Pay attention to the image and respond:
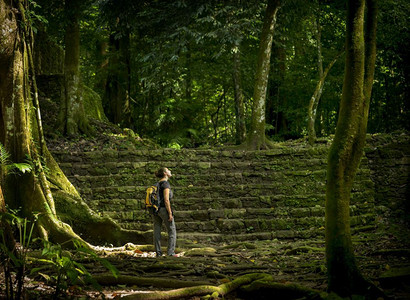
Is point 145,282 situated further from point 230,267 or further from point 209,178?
point 209,178

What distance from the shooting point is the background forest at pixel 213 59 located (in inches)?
504

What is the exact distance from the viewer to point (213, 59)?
1652 cm

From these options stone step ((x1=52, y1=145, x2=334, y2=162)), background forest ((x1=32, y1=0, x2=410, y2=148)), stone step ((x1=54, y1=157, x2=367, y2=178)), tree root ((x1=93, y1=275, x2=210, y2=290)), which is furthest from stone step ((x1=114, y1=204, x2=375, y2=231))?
background forest ((x1=32, y1=0, x2=410, y2=148))

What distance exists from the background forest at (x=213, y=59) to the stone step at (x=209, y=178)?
3.38 metres

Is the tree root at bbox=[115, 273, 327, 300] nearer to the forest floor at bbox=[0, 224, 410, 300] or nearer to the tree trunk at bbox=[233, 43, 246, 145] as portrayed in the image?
the forest floor at bbox=[0, 224, 410, 300]

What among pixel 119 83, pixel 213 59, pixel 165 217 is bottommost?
pixel 165 217

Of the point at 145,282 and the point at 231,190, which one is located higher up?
the point at 231,190

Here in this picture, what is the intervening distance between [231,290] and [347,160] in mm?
1807

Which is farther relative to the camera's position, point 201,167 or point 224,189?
point 201,167

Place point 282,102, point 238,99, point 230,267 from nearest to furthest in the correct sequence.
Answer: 1. point 230,267
2. point 238,99
3. point 282,102

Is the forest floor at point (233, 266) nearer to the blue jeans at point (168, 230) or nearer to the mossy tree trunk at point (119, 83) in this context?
the blue jeans at point (168, 230)

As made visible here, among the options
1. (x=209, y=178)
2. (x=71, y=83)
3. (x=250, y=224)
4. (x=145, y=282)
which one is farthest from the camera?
(x=71, y=83)

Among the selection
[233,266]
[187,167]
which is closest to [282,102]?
[187,167]

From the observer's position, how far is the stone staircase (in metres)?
8.70
